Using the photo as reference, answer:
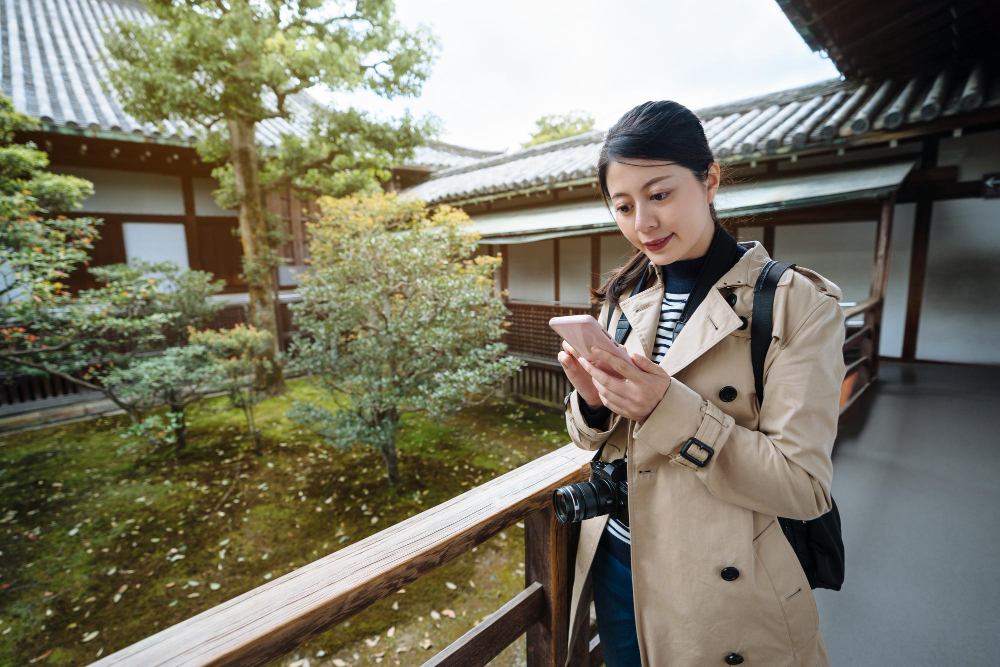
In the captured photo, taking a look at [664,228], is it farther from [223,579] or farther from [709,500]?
[223,579]

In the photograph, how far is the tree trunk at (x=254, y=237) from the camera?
8.22 metres

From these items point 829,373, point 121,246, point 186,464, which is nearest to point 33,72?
point 121,246

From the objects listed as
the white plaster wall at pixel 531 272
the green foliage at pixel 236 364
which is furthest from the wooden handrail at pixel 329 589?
the white plaster wall at pixel 531 272

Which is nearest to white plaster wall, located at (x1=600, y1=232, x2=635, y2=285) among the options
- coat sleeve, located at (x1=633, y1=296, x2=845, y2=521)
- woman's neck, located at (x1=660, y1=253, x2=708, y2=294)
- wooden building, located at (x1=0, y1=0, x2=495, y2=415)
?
wooden building, located at (x1=0, y1=0, x2=495, y2=415)

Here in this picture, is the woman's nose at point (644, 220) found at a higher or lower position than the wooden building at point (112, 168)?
lower

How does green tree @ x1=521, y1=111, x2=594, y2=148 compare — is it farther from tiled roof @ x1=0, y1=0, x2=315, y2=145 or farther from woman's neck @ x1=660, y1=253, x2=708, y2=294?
woman's neck @ x1=660, y1=253, x2=708, y2=294

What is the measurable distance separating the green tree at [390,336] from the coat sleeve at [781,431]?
4700 millimetres

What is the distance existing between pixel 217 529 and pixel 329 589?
4947mm

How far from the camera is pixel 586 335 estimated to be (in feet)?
3.01

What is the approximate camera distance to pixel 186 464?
6.39 m

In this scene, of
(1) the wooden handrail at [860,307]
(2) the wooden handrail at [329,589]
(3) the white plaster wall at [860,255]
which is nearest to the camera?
(2) the wooden handrail at [329,589]

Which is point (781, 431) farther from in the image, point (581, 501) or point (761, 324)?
point (581, 501)

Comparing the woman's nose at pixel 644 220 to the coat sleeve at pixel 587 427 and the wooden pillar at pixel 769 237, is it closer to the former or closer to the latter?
the coat sleeve at pixel 587 427

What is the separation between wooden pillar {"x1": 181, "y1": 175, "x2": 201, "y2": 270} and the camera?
9898 mm
